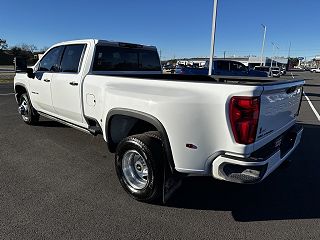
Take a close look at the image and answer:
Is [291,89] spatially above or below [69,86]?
above

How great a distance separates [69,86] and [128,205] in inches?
89.9

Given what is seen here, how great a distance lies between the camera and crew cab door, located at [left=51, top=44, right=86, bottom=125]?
15.2 feet

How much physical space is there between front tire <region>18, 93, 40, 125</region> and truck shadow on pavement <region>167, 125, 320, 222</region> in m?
4.33

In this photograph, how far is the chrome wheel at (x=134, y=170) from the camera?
144 inches

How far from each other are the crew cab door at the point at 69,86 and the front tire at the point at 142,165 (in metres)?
1.34

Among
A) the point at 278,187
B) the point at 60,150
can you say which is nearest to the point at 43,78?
the point at 60,150

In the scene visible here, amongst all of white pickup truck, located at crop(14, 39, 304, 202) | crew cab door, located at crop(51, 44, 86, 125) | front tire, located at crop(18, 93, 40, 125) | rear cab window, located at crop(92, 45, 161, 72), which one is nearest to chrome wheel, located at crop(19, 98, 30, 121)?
front tire, located at crop(18, 93, 40, 125)

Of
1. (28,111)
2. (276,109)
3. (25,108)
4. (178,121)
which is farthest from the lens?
(25,108)

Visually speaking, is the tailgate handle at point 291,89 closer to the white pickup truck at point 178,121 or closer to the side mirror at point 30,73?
the white pickup truck at point 178,121

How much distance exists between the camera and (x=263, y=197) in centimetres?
380

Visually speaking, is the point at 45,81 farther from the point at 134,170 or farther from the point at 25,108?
the point at 134,170

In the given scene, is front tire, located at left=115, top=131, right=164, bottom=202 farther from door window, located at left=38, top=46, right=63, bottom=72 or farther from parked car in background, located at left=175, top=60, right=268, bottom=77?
parked car in background, located at left=175, top=60, right=268, bottom=77

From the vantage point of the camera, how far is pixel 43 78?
566cm

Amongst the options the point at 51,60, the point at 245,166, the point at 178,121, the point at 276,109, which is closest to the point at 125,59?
the point at 51,60
